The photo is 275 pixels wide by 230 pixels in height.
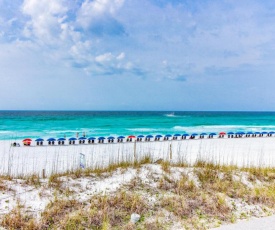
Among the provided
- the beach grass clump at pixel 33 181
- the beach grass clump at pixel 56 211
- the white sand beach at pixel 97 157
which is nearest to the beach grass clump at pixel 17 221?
the beach grass clump at pixel 56 211

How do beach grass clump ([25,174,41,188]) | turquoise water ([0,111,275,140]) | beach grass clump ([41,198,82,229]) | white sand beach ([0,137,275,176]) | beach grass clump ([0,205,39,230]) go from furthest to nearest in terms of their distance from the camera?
turquoise water ([0,111,275,140]) → white sand beach ([0,137,275,176]) → beach grass clump ([25,174,41,188]) → beach grass clump ([41,198,82,229]) → beach grass clump ([0,205,39,230])

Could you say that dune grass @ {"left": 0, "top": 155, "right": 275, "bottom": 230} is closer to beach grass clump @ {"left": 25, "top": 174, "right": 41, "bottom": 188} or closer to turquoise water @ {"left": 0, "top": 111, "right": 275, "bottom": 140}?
beach grass clump @ {"left": 25, "top": 174, "right": 41, "bottom": 188}

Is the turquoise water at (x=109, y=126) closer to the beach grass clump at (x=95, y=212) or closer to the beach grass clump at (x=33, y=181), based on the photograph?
the beach grass clump at (x=33, y=181)

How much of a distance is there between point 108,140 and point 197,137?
8208 millimetres

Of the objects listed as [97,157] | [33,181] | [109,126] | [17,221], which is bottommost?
[109,126]

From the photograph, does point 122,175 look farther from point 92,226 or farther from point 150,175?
point 92,226

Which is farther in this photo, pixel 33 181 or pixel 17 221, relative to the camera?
pixel 33 181

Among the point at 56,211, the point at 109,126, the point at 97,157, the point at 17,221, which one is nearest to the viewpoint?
the point at 17,221

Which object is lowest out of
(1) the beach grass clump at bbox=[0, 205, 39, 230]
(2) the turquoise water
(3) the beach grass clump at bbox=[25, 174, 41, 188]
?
(2) the turquoise water

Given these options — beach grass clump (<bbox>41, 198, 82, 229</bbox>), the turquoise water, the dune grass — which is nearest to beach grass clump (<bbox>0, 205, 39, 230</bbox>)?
the dune grass

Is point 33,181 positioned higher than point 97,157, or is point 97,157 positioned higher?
point 33,181

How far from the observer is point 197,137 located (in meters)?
22.3

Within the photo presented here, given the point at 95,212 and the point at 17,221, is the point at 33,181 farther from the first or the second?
the point at 95,212

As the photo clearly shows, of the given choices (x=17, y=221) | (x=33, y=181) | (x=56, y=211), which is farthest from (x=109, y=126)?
(x=17, y=221)
